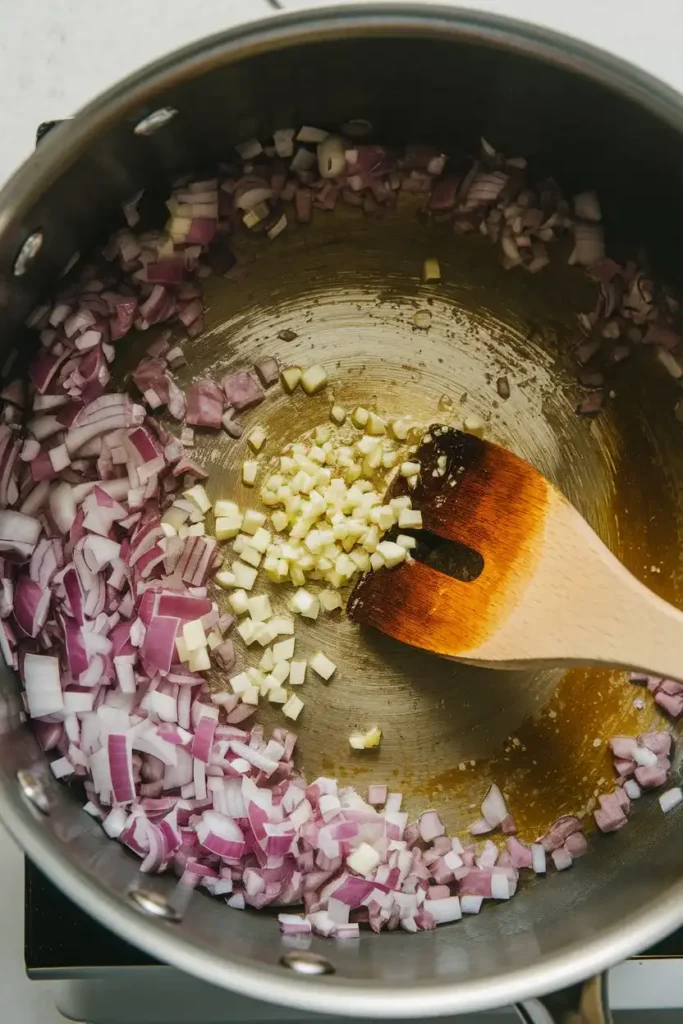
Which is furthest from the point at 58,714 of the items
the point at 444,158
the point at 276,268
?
the point at 444,158

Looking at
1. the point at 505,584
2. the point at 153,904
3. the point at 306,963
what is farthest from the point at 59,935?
the point at 505,584

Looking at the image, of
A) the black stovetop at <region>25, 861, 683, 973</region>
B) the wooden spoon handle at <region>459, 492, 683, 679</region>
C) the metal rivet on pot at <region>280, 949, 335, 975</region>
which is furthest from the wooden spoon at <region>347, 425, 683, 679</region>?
the black stovetop at <region>25, 861, 683, 973</region>

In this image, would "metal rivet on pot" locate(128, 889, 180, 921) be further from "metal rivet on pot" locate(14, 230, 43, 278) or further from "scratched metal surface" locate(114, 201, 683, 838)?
"metal rivet on pot" locate(14, 230, 43, 278)

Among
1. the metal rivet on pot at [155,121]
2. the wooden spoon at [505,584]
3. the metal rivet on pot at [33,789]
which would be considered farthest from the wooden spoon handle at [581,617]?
the metal rivet on pot at [155,121]

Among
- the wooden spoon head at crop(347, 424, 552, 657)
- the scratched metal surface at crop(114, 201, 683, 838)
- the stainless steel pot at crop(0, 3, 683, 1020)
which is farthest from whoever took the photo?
the scratched metal surface at crop(114, 201, 683, 838)

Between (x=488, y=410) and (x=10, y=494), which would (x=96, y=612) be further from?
(x=488, y=410)

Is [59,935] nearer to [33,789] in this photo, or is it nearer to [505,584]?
[33,789]

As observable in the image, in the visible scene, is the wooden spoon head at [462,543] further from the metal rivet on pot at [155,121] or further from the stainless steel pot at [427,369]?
the metal rivet on pot at [155,121]
